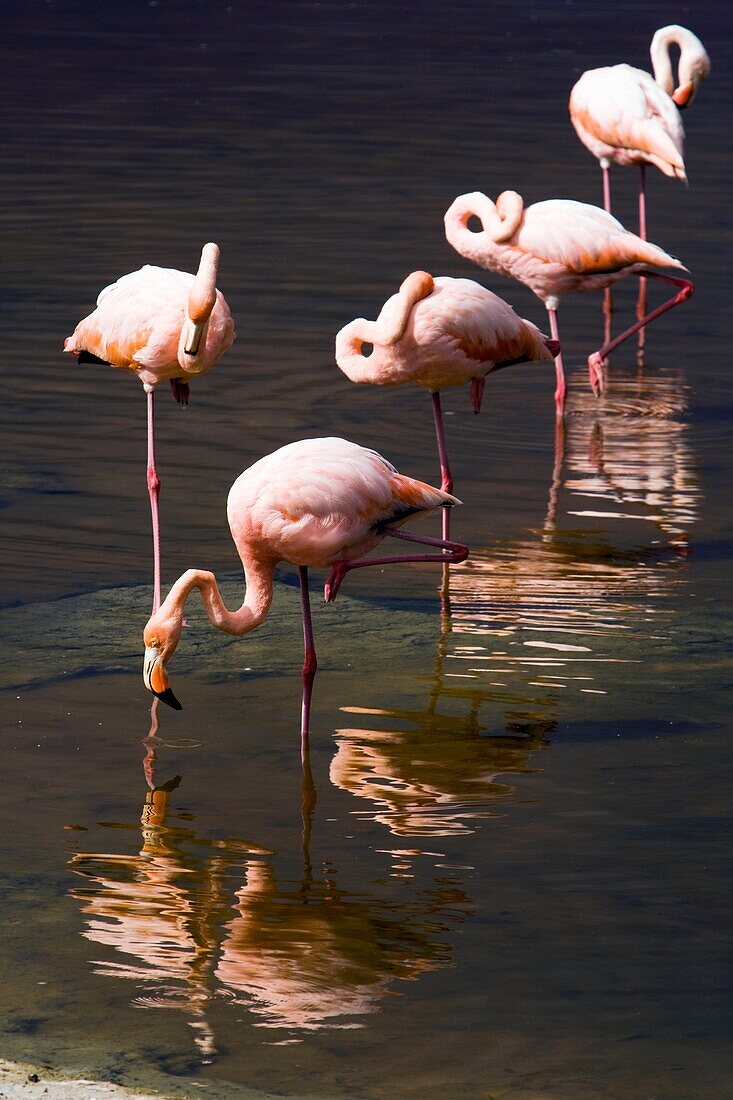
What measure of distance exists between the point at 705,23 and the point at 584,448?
20.8 m

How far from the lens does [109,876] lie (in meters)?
4.55

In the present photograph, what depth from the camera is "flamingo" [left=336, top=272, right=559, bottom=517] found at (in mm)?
7203

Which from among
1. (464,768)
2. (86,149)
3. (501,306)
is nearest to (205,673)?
(464,768)

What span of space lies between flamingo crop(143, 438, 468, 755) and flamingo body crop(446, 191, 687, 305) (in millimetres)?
3534

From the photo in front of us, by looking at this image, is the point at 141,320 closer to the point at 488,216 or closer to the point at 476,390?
the point at 476,390

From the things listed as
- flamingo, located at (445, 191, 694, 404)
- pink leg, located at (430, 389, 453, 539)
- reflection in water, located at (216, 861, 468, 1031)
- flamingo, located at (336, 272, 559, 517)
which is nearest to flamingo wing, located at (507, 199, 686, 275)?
flamingo, located at (445, 191, 694, 404)

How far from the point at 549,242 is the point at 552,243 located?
0.06ft

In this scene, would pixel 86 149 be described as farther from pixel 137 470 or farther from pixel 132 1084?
pixel 132 1084

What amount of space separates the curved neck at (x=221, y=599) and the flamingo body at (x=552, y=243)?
12.7 ft

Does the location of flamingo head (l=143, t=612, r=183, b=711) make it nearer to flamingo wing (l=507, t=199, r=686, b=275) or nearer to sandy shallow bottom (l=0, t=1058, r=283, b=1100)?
sandy shallow bottom (l=0, t=1058, r=283, b=1100)

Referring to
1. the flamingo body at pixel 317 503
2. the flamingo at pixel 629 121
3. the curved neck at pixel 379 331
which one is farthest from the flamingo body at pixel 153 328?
the flamingo at pixel 629 121

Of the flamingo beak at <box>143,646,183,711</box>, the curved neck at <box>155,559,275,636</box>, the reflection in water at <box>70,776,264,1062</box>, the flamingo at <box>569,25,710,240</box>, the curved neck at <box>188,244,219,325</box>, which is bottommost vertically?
the reflection in water at <box>70,776,264,1062</box>

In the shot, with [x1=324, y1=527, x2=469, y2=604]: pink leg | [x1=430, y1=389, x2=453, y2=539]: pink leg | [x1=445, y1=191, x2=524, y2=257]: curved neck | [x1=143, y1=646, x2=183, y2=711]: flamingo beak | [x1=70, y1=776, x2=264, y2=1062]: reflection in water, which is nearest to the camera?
[x1=70, y1=776, x2=264, y2=1062]: reflection in water

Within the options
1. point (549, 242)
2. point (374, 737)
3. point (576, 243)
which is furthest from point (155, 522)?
point (576, 243)
